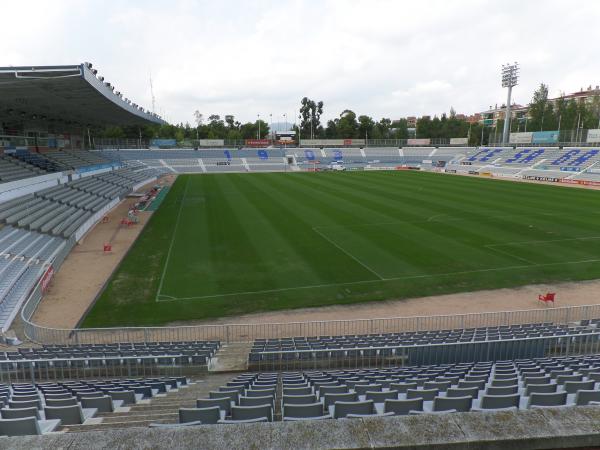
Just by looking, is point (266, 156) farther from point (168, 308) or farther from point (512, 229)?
point (168, 308)

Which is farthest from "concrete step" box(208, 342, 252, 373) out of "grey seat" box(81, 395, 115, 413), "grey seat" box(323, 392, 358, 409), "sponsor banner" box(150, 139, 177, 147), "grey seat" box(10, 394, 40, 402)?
"sponsor banner" box(150, 139, 177, 147)

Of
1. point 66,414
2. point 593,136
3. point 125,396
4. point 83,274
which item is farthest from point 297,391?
point 593,136

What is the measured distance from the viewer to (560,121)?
10225 cm

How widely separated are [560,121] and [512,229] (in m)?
91.2

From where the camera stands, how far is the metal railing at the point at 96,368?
980 centimetres

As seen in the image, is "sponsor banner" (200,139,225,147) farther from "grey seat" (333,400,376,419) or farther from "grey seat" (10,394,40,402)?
"grey seat" (333,400,376,419)

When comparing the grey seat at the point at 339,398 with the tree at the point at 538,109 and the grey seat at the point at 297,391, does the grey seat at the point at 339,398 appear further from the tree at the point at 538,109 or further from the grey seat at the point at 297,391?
the tree at the point at 538,109

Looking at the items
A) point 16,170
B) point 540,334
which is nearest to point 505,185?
point 540,334

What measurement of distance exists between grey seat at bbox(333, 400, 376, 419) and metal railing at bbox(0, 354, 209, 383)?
21.6 ft

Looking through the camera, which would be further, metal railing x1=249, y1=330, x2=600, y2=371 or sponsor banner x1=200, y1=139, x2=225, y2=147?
sponsor banner x1=200, y1=139, x2=225, y2=147

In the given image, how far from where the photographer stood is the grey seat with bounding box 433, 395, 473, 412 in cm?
494

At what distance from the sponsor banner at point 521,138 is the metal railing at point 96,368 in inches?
3468

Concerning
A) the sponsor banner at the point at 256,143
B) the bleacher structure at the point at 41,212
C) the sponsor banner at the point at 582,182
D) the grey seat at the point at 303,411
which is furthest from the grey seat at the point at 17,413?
the sponsor banner at the point at 256,143

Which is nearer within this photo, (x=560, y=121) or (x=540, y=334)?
(x=540, y=334)
